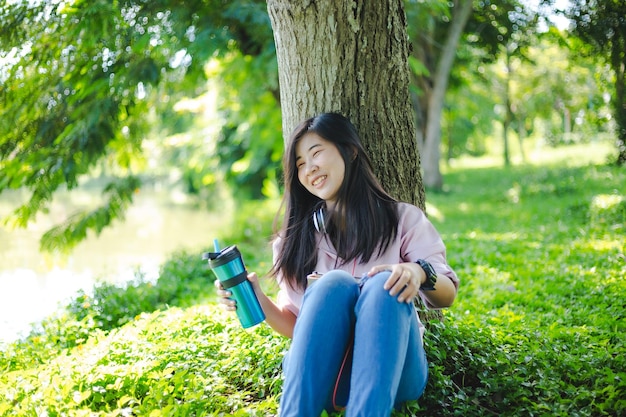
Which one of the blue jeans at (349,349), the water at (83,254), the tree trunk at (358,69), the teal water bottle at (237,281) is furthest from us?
the water at (83,254)

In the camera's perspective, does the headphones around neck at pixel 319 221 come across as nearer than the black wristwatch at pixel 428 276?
No

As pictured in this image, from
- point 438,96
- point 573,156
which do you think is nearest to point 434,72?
point 438,96

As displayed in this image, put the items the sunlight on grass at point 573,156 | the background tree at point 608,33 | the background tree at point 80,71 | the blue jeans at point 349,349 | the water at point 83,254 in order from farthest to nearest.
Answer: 1. the sunlight on grass at point 573,156
2. the water at point 83,254
3. the background tree at point 608,33
4. the background tree at point 80,71
5. the blue jeans at point 349,349

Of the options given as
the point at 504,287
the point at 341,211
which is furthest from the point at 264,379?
the point at 504,287

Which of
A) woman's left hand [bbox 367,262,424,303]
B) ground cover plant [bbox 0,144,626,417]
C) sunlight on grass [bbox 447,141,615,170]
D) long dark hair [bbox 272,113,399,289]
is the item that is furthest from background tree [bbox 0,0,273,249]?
sunlight on grass [bbox 447,141,615,170]

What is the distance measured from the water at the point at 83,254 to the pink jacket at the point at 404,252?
9.50 feet

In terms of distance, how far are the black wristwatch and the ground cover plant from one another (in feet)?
1.70

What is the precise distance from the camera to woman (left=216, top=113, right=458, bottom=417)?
7.14 feet

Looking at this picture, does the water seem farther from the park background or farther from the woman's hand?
the woman's hand

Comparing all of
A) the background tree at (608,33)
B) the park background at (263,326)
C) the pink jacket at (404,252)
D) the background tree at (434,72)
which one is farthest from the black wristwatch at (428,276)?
the background tree at (434,72)

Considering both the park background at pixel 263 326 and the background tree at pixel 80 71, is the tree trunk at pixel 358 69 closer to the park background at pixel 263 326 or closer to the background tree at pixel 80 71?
the park background at pixel 263 326

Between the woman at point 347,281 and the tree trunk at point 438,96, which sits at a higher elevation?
the tree trunk at point 438,96

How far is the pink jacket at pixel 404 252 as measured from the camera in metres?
2.59

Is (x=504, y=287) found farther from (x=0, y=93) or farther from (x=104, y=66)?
(x=0, y=93)
